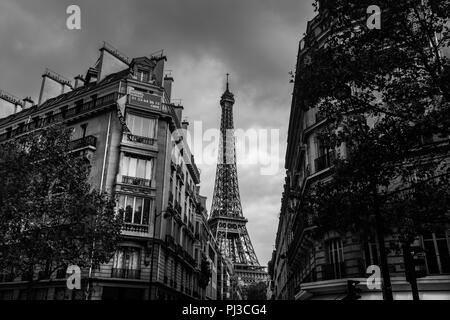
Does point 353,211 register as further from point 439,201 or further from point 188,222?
point 188,222

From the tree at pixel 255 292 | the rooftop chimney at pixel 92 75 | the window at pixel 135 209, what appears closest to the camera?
the window at pixel 135 209

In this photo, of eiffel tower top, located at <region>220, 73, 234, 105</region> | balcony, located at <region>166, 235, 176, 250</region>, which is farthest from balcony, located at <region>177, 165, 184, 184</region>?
eiffel tower top, located at <region>220, 73, 234, 105</region>

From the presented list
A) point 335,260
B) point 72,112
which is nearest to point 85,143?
point 72,112

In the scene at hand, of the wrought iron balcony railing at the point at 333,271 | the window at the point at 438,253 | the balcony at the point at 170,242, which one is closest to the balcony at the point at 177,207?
the balcony at the point at 170,242

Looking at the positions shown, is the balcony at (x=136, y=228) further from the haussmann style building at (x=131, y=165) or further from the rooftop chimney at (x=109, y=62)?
the rooftop chimney at (x=109, y=62)

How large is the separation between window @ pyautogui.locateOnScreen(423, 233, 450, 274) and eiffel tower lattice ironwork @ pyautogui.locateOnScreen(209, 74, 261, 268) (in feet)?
377

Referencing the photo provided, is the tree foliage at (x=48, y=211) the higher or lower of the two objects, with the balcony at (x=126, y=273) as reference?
higher

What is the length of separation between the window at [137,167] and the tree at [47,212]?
9125 millimetres

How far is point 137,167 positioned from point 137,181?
1493 mm

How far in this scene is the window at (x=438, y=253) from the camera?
752 inches

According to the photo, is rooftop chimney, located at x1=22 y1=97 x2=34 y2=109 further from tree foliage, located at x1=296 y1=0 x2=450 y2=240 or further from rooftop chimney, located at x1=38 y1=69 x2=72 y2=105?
tree foliage, located at x1=296 y1=0 x2=450 y2=240

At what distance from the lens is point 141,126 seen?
1406 inches

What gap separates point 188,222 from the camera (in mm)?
45906
